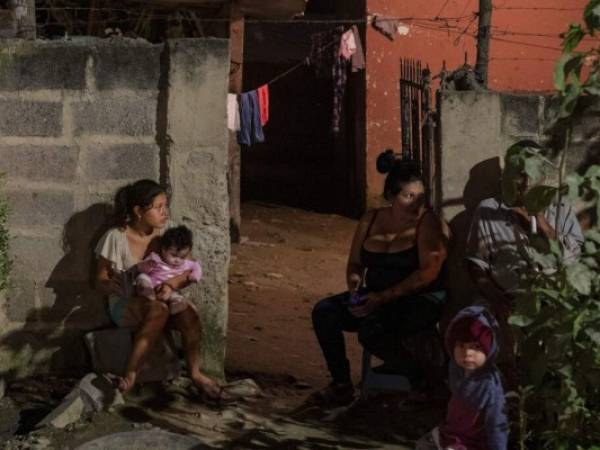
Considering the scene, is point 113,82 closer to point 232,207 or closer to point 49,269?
point 49,269

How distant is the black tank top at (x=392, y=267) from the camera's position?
6.23 metres

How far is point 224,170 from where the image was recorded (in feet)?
21.4

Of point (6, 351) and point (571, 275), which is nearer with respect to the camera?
point (571, 275)

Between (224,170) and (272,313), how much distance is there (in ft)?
10.2

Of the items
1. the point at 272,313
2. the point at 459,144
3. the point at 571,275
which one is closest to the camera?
the point at 571,275

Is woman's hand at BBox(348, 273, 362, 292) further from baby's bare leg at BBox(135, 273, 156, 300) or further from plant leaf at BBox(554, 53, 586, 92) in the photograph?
plant leaf at BBox(554, 53, 586, 92)

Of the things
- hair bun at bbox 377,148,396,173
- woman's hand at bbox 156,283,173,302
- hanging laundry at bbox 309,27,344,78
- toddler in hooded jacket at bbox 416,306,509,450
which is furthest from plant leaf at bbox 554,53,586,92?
hanging laundry at bbox 309,27,344,78

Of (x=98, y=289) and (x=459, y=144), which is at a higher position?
(x=459, y=144)

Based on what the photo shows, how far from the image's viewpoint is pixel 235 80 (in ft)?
40.0

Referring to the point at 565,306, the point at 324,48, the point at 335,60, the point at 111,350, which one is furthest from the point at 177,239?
the point at 324,48

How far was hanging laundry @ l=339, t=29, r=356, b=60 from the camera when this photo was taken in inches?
548

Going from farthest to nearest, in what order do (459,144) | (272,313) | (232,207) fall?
1. (232,207)
2. (272,313)
3. (459,144)

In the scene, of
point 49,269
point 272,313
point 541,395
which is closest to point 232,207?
point 272,313

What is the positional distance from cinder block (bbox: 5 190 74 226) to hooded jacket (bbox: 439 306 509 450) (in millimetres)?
2444
